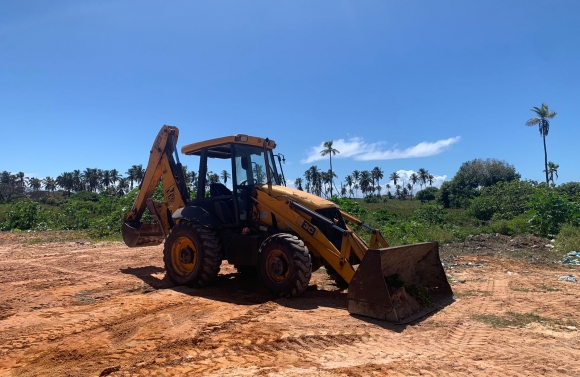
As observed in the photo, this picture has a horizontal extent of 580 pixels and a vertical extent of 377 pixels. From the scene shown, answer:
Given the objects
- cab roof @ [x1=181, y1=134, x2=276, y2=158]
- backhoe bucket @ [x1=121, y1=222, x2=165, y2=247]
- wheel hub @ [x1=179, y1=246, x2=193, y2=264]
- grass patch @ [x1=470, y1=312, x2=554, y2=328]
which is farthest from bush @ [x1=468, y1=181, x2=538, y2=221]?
wheel hub @ [x1=179, y1=246, x2=193, y2=264]

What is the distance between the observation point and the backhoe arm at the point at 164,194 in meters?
9.30

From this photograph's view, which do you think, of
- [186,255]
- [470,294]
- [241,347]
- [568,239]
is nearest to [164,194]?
[186,255]

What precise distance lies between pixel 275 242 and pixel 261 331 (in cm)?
192

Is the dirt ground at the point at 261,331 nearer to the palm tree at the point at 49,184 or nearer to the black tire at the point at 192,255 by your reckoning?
the black tire at the point at 192,255

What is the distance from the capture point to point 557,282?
28.0 feet

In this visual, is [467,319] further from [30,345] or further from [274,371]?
[30,345]

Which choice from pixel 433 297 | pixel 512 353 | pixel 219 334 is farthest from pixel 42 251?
pixel 512 353

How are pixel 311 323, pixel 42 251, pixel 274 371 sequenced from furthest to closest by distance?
pixel 42 251
pixel 311 323
pixel 274 371

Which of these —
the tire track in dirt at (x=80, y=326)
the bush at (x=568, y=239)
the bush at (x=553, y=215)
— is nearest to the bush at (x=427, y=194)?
the bush at (x=553, y=215)

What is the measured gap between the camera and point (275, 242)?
6.83 meters

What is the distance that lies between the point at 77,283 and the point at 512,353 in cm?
762

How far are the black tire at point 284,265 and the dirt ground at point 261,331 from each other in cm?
27

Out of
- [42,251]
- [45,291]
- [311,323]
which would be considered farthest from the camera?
[42,251]

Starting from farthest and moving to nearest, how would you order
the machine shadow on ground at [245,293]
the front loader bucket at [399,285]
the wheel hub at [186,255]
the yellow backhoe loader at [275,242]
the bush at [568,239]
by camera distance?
the bush at [568,239], the wheel hub at [186,255], the machine shadow on ground at [245,293], the yellow backhoe loader at [275,242], the front loader bucket at [399,285]
